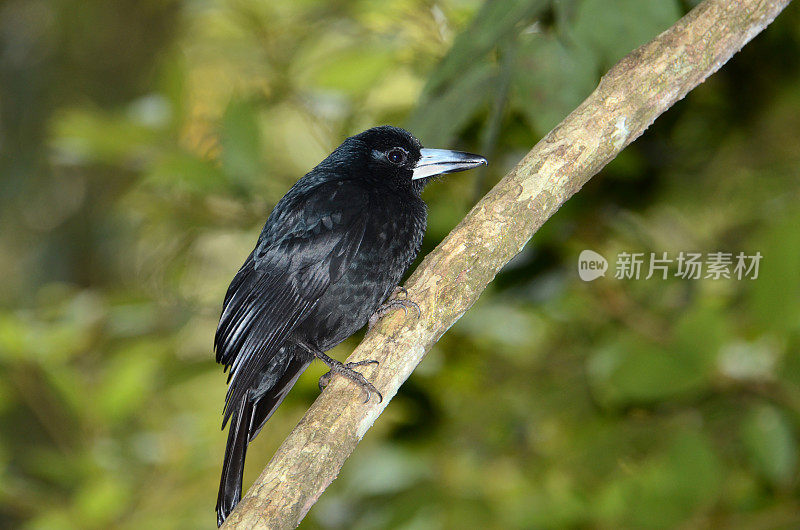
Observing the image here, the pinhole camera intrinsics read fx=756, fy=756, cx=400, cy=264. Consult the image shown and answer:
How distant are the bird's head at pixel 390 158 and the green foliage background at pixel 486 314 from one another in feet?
0.62

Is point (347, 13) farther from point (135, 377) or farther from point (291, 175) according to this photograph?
point (135, 377)

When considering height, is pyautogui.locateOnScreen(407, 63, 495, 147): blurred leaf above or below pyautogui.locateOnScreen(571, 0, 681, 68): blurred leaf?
below

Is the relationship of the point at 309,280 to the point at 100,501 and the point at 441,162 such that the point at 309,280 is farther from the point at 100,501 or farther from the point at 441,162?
the point at 100,501

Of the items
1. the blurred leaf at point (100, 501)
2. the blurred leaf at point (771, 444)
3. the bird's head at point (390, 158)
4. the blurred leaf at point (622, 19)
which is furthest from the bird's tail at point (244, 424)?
the blurred leaf at point (771, 444)

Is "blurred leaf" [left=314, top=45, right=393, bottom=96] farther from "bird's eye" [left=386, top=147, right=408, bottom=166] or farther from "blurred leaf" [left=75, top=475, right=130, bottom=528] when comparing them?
"blurred leaf" [left=75, top=475, right=130, bottom=528]

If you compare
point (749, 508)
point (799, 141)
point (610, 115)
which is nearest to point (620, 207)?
point (799, 141)

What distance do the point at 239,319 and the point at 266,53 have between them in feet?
5.15

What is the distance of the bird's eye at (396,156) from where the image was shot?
268cm

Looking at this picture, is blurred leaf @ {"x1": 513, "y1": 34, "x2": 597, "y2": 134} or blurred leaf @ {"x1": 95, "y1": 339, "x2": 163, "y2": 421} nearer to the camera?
blurred leaf @ {"x1": 513, "y1": 34, "x2": 597, "y2": 134}

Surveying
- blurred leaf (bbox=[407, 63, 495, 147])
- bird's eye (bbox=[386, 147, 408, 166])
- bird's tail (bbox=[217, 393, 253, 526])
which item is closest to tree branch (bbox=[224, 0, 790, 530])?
blurred leaf (bbox=[407, 63, 495, 147])

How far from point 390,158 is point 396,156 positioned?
2 cm

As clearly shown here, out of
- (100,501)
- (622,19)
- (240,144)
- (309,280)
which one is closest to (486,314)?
(309,280)

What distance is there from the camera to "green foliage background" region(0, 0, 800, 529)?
252 centimetres

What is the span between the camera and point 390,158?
2.69 m
